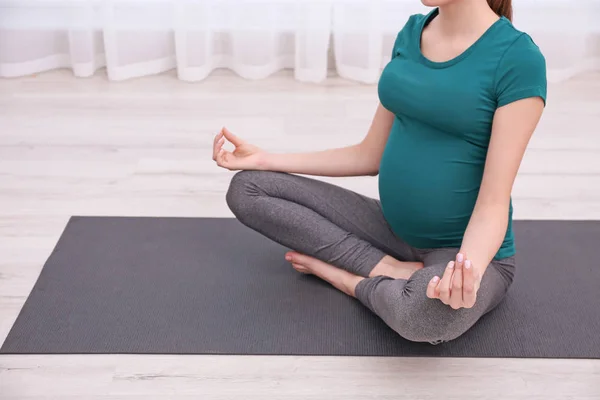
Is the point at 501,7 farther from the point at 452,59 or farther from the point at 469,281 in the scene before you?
the point at 469,281

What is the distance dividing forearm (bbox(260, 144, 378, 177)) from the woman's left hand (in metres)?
0.50

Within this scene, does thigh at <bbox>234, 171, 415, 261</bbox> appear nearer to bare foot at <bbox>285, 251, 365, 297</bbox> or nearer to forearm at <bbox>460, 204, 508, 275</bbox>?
bare foot at <bbox>285, 251, 365, 297</bbox>

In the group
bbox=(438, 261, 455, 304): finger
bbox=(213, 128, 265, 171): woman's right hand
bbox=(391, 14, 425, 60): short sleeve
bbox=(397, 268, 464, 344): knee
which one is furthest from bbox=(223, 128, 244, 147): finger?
bbox=(438, 261, 455, 304): finger

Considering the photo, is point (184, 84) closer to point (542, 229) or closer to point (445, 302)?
point (542, 229)

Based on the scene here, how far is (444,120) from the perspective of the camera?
1.67 metres

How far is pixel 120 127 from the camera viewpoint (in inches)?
118

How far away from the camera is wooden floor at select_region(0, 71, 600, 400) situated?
164cm

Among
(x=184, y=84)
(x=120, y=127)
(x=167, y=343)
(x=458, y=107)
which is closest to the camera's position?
(x=458, y=107)

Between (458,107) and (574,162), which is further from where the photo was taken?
(574,162)

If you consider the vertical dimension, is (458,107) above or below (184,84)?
above

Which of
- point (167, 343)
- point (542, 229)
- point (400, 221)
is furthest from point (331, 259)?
point (542, 229)

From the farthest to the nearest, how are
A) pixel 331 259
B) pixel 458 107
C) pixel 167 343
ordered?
pixel 331 259, pixel 167 343, pixel 458 107

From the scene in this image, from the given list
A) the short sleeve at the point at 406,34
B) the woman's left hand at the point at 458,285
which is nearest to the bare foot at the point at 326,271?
the woman's left hand at the point at 458,285

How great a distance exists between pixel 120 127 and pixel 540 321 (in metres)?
1.69
